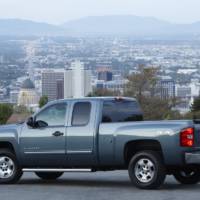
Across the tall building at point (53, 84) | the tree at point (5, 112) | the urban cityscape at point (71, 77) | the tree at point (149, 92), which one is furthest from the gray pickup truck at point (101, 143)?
the tall building at point (53, 84)

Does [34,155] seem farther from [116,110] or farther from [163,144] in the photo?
[163,144]

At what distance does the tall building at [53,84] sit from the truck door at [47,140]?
100 metres

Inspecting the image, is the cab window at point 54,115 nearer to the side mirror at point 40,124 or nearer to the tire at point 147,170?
the side mirror at point 40,124

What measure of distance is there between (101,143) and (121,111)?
2.91 ft

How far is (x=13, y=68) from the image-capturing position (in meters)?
168

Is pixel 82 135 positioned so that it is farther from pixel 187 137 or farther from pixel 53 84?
pixel 53 84

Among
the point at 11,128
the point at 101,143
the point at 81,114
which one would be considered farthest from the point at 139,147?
the point at 11,128

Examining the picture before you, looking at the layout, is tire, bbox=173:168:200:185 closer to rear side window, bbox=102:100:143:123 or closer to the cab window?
rear side window, bbox=102:100:143:123

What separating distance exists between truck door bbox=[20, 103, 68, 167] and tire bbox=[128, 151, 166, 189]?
57.4 inches

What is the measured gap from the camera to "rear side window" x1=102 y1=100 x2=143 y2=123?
49.9ft

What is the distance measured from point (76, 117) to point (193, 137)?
232cm

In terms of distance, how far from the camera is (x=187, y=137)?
46.1 ft

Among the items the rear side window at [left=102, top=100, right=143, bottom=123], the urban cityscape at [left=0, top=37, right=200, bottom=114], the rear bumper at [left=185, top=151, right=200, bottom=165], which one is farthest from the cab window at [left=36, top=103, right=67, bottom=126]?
the urban cityscape at [left=0, top=37, right=200, bottom=114]

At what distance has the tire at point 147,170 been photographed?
1427 cm
